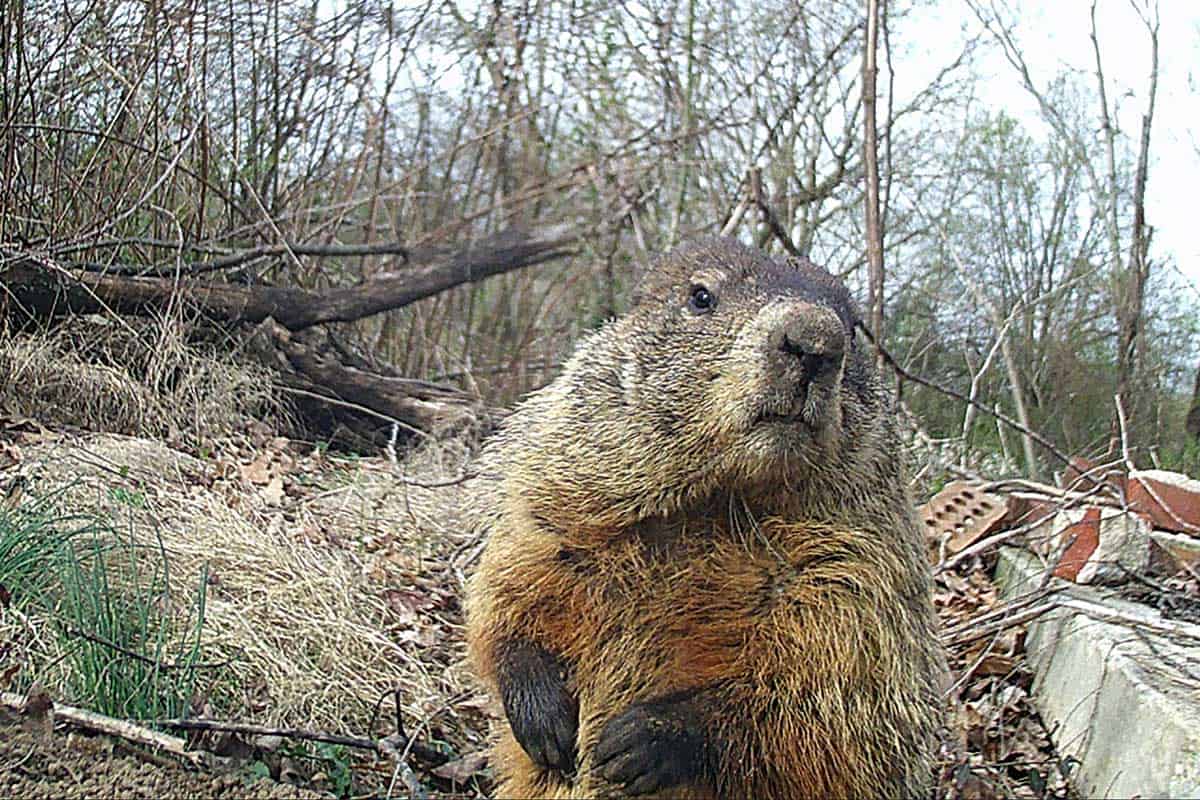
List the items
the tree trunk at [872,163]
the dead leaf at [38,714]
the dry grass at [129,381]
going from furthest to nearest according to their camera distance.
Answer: the dry grass at [129,381] < the tree trunk at [872,163] < the dead leaf at [38,714]

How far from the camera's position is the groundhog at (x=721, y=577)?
250 centimetres

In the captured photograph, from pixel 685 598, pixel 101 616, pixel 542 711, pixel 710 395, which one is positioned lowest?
pixel 101 616

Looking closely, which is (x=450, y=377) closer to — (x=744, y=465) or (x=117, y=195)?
(x=117, y=195)

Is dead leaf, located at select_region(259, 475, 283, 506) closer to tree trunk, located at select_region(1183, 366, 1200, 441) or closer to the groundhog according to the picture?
the groundhog

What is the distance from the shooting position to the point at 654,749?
2455 mm

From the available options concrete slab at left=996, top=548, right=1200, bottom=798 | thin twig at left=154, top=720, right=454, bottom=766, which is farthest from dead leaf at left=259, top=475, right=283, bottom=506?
concrete slab at left=996, top=548, right=1200, bottom=798

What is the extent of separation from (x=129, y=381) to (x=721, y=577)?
4.97 metres

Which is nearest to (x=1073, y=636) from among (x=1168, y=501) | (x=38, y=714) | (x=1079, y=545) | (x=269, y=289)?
(x=1079, y=545)

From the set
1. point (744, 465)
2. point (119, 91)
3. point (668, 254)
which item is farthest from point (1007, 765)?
point (119, 91)

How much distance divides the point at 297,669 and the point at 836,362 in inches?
85.7

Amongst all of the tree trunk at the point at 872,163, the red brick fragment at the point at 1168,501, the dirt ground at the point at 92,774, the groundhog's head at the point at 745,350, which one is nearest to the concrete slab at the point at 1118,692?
the red brick fragment at the point at 1168,501

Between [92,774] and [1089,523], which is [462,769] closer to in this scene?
[92,774]

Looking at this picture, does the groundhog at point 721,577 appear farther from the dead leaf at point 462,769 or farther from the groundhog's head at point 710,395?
the dead leaf at point 462,769

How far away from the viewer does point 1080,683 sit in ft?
→ 11.3
